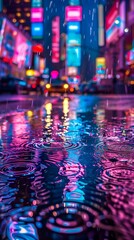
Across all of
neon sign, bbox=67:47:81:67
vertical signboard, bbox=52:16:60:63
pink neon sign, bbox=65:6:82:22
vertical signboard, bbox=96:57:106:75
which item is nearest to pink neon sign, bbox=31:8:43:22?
pink neon sign, bbox=65:6:82:22

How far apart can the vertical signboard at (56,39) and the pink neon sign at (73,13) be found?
68.8 ft

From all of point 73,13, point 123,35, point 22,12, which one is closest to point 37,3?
point 73,13

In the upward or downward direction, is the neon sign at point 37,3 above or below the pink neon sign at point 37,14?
above

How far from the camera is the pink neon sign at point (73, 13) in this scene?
101562 millimetres

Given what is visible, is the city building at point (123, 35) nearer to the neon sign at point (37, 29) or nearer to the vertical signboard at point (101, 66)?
the vertical signboard at point (101, 66)

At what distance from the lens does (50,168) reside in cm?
378

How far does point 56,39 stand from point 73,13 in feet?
83.4

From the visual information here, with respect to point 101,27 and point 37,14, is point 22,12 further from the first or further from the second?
point 101,27

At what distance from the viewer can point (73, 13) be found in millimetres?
102375

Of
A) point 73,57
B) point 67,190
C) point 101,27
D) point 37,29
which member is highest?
point 101,27

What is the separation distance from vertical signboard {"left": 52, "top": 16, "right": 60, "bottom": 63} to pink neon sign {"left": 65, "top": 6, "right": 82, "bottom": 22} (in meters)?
21.0

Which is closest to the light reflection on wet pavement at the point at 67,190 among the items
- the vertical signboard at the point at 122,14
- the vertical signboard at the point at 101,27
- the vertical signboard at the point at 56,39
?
the vertical signboard at the point at 122,14

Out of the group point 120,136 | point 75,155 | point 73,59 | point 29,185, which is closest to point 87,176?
point 29,185

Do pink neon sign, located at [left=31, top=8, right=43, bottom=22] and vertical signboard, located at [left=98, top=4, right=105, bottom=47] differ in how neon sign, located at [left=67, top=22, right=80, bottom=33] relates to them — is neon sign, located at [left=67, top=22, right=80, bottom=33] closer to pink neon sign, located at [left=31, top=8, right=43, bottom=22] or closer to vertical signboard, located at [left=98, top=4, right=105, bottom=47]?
vertical signboard, located at [left=98, top=4, right=105, bottom=47]
